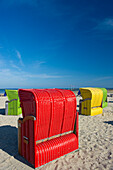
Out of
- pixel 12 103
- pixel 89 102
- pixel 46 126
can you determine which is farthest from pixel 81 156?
pixel 12 103

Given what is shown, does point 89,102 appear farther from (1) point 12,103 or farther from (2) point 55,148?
(2) point 55,148

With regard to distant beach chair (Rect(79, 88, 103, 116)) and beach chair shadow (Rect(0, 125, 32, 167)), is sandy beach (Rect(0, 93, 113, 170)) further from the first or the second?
distant beach chair (Rect(79, 88, 103, 116))

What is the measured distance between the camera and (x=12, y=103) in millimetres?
9820

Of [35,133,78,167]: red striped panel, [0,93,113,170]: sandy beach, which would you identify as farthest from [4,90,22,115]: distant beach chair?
[35,133,78,167]: red striped panel

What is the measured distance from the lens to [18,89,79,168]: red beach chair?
3570 mm

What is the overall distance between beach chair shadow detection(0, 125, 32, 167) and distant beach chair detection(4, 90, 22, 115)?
2780 mm

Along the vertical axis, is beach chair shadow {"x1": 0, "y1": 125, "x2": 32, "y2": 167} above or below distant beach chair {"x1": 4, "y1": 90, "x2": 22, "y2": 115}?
below

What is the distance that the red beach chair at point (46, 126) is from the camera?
3570 mm

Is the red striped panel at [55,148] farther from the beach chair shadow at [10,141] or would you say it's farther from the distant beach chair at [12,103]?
the distant beach chair at [12,103]

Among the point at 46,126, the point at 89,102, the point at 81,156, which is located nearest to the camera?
the point at 46,126

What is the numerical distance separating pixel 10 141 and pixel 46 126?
226cm

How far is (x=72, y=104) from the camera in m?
4.36

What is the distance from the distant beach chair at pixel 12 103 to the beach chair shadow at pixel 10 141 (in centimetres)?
278

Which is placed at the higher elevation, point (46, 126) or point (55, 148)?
point (46, 126)
